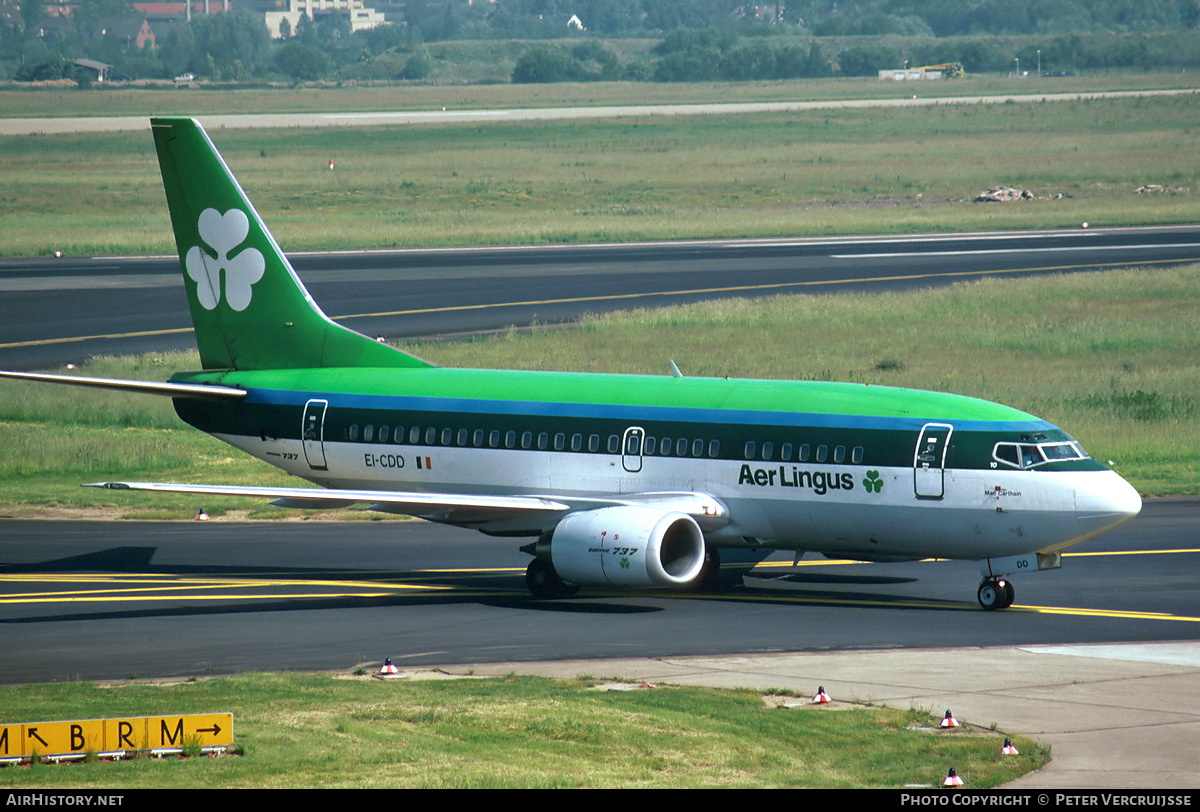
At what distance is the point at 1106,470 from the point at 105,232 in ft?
300

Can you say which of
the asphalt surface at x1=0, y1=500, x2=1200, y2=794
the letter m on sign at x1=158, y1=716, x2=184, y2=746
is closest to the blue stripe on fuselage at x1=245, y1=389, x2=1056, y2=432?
the asphalt surface at x1=0, y1=500, x2=1200, y2=794

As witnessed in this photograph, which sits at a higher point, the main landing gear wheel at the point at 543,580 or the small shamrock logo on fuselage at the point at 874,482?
the small shamrock logo on fuselage at the point at 874,482

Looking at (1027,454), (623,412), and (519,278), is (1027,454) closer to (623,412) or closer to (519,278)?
(623,412)

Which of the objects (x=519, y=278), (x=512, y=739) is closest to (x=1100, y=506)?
(x=512, y=739)

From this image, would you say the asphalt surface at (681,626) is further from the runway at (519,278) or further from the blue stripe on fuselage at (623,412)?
the runway at (519,278)

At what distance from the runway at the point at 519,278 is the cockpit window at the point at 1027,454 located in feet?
140

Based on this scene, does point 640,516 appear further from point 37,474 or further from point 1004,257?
point 1004,257

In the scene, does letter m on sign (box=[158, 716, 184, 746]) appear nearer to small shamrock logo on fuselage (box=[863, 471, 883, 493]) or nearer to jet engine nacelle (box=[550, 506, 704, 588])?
jet engine nacelle (box=[550, 506, 704, 588])

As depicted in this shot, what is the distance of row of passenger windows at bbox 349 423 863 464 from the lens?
102 ft

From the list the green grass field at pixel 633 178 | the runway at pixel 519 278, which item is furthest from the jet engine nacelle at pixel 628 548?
the green grass field at pixel 633 178

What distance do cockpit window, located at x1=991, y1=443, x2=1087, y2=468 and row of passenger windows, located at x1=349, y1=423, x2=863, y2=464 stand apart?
8.33ft

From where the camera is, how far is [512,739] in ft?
66.8

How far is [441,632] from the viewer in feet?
95.2

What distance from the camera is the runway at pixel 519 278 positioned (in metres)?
72.8
